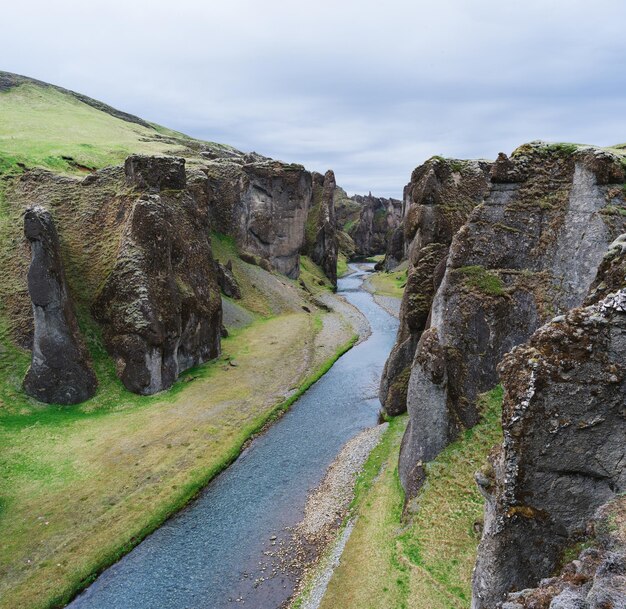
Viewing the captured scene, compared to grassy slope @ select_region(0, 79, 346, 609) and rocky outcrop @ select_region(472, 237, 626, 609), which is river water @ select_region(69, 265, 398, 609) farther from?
rocky outcrop @ select_region(472, 237, 626, 609)

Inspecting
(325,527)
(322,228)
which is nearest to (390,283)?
(322,228)

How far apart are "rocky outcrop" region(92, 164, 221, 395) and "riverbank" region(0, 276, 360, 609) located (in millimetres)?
2428

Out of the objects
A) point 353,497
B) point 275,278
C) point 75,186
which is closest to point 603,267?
point 353,497

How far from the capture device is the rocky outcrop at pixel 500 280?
23.4m

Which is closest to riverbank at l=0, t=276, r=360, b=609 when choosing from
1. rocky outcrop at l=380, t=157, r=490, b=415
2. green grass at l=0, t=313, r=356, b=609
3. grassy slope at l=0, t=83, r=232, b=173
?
green grass at l=0, t=313, r=356, b=609

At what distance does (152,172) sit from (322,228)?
79.4m

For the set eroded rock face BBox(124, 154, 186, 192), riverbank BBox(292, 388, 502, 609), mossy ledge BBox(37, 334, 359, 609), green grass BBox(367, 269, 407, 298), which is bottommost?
mossy ledge BBox(37, 334, 359, 609)

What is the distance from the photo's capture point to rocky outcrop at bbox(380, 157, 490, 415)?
36344mm

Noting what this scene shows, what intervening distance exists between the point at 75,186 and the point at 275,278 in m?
45.4

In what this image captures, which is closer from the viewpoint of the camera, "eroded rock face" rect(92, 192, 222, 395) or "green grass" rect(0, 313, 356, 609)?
"green grass" rect(0, 313, 356, 609)

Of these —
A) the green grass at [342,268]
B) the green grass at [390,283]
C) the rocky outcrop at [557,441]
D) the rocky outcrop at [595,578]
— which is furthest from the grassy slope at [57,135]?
the rocky outcrop at [595,578]

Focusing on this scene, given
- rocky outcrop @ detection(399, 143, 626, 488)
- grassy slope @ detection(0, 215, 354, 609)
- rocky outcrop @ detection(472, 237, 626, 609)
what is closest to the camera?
rocky outcrop @ detection(472, 237, 626, 609)

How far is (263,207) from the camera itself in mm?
103562

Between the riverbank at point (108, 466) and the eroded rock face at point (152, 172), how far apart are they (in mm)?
22173
